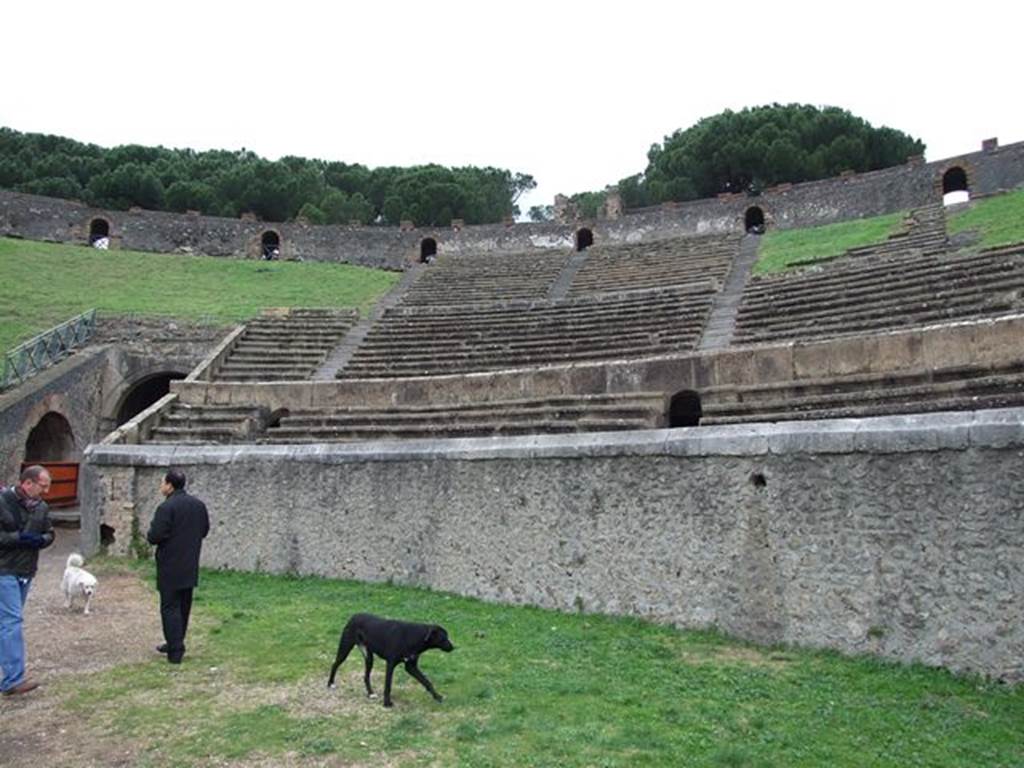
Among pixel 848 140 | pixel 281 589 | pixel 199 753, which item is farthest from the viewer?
pixel 848 140

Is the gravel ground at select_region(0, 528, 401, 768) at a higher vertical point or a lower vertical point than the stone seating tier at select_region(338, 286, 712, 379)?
lower

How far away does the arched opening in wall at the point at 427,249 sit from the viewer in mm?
34719

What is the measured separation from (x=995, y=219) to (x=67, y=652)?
2213 centimetres

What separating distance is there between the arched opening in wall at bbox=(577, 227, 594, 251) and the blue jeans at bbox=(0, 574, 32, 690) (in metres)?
28.7

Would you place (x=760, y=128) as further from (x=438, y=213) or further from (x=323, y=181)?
(x=323, y=181)

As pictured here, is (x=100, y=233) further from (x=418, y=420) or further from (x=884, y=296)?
(x=884, y=296)

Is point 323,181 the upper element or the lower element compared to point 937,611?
upper

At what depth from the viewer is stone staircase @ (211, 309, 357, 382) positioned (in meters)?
19.4

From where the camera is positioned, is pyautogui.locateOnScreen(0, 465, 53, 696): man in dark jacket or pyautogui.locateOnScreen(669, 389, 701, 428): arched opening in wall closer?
pyautogui.locateOnScreen(0, 465, 53, 696): man in dark jacket

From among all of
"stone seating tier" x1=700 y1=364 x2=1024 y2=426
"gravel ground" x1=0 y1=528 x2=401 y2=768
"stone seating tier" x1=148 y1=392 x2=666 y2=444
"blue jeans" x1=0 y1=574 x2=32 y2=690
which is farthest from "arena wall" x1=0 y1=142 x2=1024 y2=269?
"blue jeans" x1=0 y1=574 x2=32 y2=690

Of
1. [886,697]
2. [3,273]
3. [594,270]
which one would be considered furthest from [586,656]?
[3,273]

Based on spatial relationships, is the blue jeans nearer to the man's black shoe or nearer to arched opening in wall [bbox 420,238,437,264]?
the man's black shoe

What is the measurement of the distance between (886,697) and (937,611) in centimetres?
93

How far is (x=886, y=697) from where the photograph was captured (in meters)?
5.50
